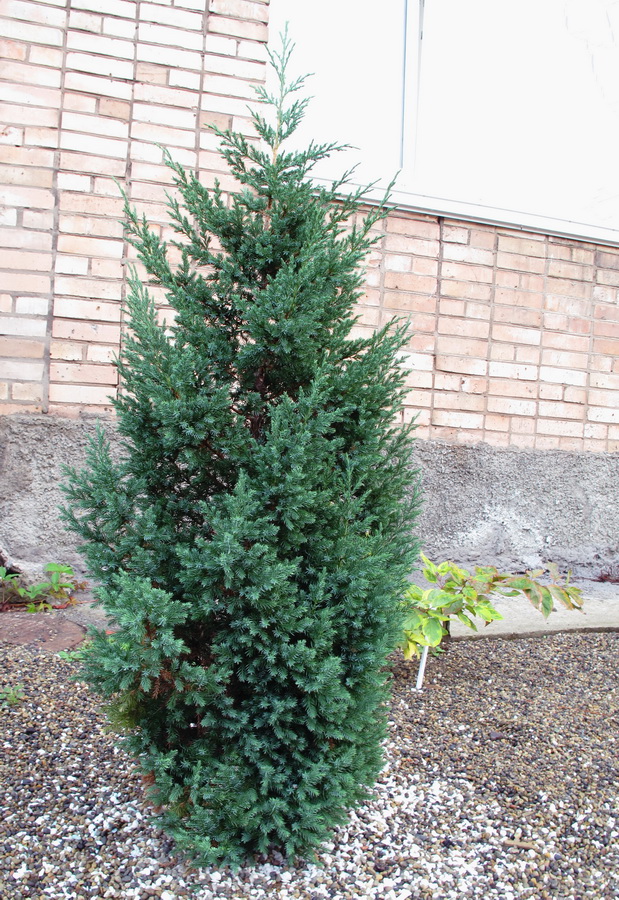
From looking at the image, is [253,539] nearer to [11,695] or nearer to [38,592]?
[11,695]

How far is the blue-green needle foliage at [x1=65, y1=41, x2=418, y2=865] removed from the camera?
1587 mm

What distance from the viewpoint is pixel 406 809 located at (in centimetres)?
200

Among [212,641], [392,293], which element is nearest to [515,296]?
[392,293]

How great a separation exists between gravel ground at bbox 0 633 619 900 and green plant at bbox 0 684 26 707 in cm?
3

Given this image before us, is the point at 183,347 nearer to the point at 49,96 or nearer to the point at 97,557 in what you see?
the point at 97,557

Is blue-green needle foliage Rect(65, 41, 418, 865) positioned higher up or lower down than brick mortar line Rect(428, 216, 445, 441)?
lower down

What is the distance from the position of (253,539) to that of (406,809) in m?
1.07

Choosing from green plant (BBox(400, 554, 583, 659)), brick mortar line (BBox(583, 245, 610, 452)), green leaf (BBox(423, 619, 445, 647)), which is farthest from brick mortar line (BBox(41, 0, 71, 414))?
brick mortar line (BBox(583, 245, 610, 452))

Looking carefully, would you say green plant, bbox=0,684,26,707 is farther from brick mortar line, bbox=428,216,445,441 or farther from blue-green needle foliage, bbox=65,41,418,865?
brick mortar line, bbox=428,216,445,441

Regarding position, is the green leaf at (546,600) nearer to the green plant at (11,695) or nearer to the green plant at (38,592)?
the green plant at (11,695)

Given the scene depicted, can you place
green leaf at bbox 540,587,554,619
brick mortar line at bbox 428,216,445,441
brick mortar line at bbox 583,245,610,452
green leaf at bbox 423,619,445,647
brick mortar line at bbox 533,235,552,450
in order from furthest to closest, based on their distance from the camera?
brick mortar line at bbox 583,245,610,452 → brick mortar line at bbox 533,235,552,450 → brick mortar line at bbox 428,216,445,441 → green leaf at bbox 540,587,554,619 → green leaf at bbox 423,619,445,647

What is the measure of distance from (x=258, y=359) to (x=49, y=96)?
2.66 meters

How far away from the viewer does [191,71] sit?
3643 millimetres

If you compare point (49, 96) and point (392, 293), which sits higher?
point (49, 96)
